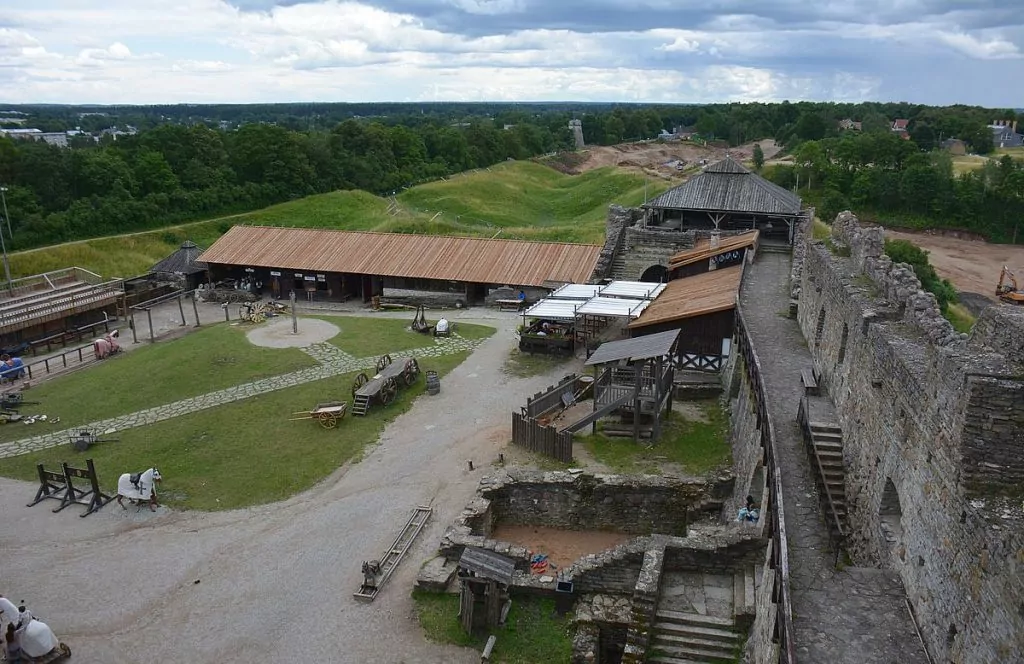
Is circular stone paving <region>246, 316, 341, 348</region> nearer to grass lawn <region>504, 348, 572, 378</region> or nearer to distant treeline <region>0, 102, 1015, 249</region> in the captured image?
grass lawn <region>504, 348, 572, 378</region>

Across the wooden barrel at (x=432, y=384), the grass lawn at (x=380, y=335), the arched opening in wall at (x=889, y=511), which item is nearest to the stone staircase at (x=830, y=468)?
the arched opening in wall at (x=889, y=511)

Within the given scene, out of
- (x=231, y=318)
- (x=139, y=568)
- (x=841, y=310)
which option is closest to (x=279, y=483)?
(x=139, y=568)

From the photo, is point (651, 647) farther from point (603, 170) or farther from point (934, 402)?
point (603, 170)

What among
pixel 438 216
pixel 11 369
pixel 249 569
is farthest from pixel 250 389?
pixel 438 216

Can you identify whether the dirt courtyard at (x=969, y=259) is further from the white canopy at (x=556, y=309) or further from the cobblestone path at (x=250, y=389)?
the cobblestone path at (x=250, y=389)

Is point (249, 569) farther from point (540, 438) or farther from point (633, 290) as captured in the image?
point (633, 290)

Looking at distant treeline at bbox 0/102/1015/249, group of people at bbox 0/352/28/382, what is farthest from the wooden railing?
distant treeline at bbox 0/102/1015/249

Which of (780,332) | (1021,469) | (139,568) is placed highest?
(1021,469)
